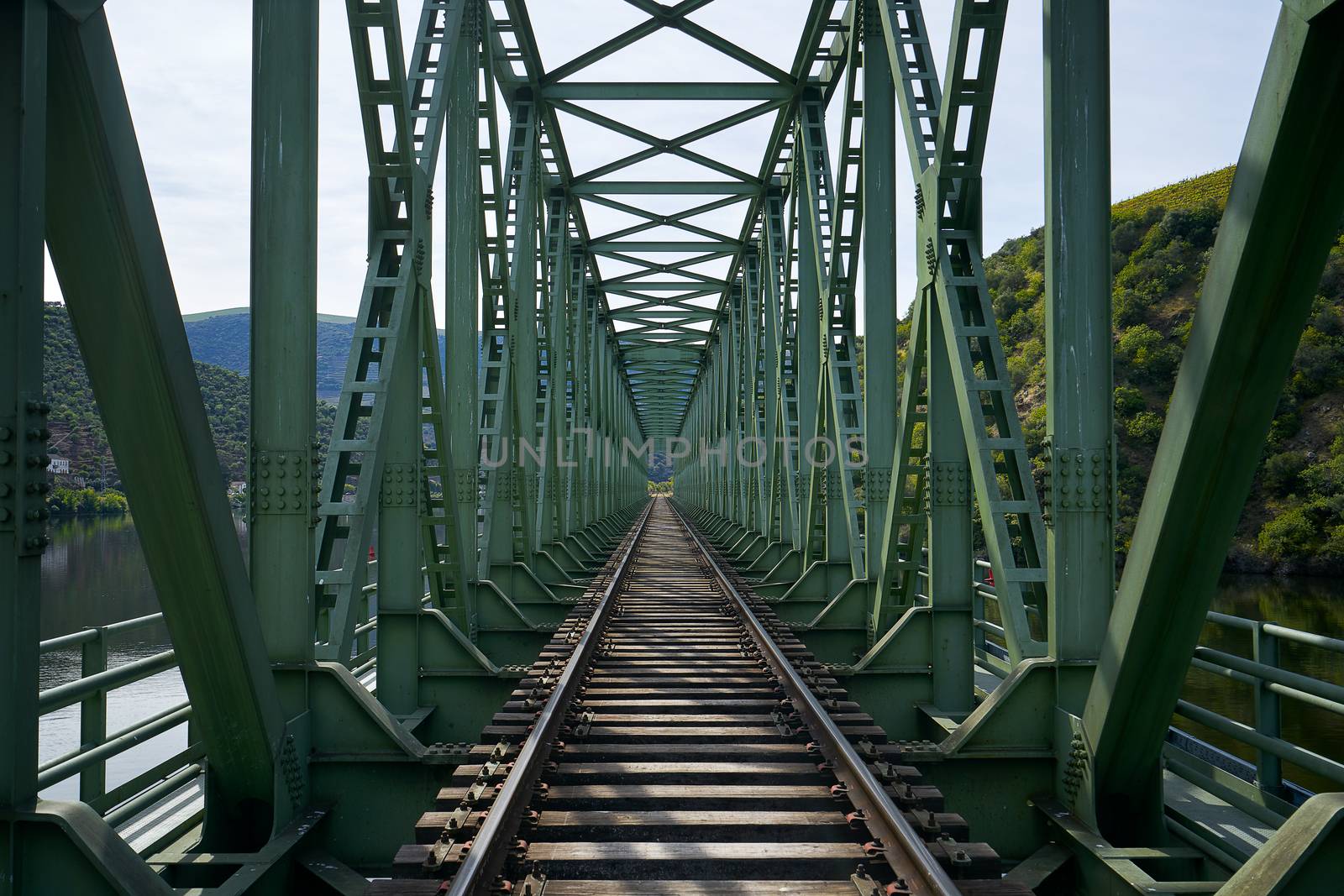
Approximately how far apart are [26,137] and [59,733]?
1956 cm

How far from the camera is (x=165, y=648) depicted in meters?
26.8

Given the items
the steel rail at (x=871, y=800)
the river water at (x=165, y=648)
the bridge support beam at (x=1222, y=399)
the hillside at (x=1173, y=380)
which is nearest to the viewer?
the bridge support beam at (x=1222, y=399)

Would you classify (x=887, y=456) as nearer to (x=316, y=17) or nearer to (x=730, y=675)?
(x=730, y=675)

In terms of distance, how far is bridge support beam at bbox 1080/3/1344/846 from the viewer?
10.3 feet

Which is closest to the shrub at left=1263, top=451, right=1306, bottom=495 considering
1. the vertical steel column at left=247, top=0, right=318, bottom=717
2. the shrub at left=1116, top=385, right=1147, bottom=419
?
the shrub at left=1116, top=385, right=1147, bottom=419

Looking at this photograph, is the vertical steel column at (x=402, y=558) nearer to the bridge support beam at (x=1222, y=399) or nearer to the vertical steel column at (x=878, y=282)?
the vertical steel column at (x=878, y=282)

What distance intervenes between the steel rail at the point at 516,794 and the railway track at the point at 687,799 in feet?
0.04

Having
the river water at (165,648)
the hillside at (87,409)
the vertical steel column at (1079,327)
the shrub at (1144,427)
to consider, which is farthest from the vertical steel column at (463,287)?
the shrub at (1144,427)

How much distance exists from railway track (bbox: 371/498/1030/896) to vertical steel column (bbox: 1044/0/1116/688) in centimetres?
138

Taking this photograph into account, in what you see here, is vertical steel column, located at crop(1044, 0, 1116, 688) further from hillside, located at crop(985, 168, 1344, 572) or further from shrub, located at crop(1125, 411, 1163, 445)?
shrub, located at crop(1125, 411, 1163, 445)

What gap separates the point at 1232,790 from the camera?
4.89 metres

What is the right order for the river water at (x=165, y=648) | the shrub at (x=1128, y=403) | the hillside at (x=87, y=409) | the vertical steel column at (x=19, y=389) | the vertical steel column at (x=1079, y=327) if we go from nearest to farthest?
the vertical steel column at (x=19, y=389)
the vertical steel column at (x=1079, y=327)
the river water at (x=165, y=648)
the shrub at (x=1128, y=403)
the hillside at (x=87, y=409)

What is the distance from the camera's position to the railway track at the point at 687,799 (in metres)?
3.75

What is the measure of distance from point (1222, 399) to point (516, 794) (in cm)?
356
